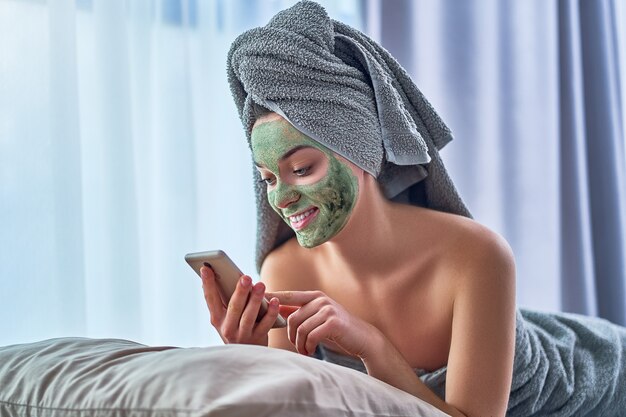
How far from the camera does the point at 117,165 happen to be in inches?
68.7

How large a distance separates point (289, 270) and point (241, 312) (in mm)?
341

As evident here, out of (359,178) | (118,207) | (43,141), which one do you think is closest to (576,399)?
(359,178)

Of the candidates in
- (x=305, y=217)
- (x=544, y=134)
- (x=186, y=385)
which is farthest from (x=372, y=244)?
(x=544, y=134)

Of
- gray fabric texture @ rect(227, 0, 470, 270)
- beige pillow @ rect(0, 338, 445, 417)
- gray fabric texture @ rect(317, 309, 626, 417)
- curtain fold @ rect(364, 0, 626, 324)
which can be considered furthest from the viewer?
curtain fold @ rect(364, 0, 626, 324)

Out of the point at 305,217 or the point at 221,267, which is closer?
the point at 221,267

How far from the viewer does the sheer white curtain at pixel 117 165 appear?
1628 millimetres

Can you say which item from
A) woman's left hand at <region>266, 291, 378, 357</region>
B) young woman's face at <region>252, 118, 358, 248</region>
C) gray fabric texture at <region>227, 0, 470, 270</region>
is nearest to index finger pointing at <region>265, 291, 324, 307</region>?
woman's left hand at <region>266, 291, 378, 357</region>

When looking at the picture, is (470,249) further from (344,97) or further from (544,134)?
(544,134)

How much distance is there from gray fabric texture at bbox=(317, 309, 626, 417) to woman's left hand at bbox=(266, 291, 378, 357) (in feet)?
0.69

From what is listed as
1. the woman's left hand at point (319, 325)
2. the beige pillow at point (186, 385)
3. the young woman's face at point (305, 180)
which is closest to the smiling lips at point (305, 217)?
the young woman's face at point (305, 180)

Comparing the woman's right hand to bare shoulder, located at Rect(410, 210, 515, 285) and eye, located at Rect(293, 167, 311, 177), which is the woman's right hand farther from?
bare shoulder, located at Rect(410, 210, 515, 285)

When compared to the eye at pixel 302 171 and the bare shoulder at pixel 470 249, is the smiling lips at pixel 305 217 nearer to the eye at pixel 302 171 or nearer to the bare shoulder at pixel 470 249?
the eye at pixel 302 171

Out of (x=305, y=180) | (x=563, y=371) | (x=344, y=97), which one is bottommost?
(x=563, y=371)

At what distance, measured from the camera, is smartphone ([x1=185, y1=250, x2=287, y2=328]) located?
111 cm
